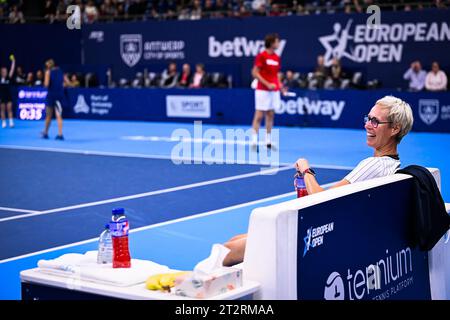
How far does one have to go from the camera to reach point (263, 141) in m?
17.9

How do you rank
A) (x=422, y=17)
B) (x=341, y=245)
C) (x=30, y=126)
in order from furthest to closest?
(x=30, y=126)
(x=422, y=17)
(x=341, y=245)

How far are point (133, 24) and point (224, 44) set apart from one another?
397cm

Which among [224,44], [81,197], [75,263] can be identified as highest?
[224,44]

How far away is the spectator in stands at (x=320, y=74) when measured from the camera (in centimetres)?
2202

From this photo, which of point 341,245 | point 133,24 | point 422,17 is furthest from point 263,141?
point 341,245

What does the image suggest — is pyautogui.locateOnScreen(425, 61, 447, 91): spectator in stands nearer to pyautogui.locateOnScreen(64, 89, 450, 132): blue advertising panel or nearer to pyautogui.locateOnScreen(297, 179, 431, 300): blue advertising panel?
pyautogui.locateOnScreen(64, 89, 450, 132): blue advertising panel

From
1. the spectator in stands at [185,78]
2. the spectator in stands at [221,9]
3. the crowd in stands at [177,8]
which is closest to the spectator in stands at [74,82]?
the crowd in stands at [177,8]

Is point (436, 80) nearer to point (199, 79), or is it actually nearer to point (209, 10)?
point (199, 79)

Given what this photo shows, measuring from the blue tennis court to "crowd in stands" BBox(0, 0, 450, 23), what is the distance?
5.04 metres

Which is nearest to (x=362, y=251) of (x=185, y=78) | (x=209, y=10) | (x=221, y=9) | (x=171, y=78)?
(x=185, y=78)

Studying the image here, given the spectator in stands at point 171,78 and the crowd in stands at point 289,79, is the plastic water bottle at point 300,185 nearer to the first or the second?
the crowd in stands at point 289,79

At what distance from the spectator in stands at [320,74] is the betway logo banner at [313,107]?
38.3 inches

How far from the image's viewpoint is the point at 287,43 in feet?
81.2

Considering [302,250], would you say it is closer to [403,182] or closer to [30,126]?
[403,182]
